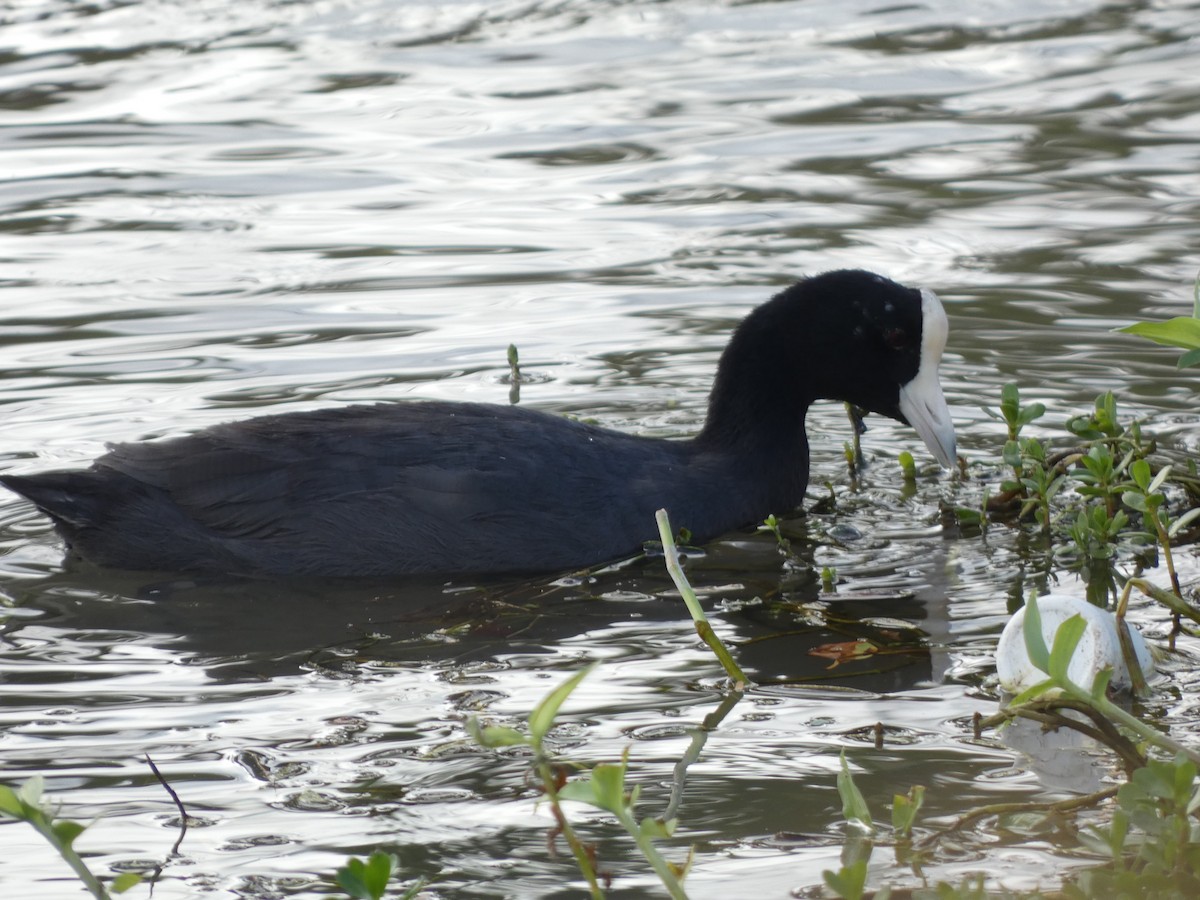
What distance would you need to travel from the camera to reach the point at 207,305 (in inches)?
289

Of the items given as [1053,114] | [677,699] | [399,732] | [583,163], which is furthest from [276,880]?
[1053,114]

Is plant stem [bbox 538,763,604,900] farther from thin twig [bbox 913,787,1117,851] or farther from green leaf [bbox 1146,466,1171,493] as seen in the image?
green leaf [bbox 1146,466,1171,493]

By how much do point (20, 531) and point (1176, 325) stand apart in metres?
3.57

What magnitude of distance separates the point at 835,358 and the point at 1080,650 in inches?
71.6

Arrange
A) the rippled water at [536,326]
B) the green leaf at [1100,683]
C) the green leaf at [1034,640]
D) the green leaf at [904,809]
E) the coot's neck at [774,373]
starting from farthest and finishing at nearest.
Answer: the coot's neck at [774,373] → the rippled water at [536,326] → the green leaf at [904,809] → the green leaf at [1100,683] → the green leaf at [1034,640]

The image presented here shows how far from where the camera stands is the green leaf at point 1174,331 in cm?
288

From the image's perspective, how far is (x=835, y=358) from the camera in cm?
538

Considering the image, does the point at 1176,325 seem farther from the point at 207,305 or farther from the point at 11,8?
the point at 11,8

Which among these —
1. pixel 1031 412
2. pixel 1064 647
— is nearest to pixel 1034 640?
pixel 1064 647

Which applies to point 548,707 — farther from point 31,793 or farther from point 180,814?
point 180,814

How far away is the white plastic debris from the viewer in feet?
12.0

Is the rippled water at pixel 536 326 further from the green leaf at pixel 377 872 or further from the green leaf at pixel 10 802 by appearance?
the green leaf at pixel 10 802

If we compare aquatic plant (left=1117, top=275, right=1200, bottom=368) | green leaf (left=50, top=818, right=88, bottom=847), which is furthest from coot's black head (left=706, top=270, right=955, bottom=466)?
green leaf (left=50, top=818, right=88, bottom=847)

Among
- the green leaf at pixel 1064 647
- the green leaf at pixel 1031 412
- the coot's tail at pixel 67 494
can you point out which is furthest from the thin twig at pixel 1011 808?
the coot's tail at pixel 67 494
